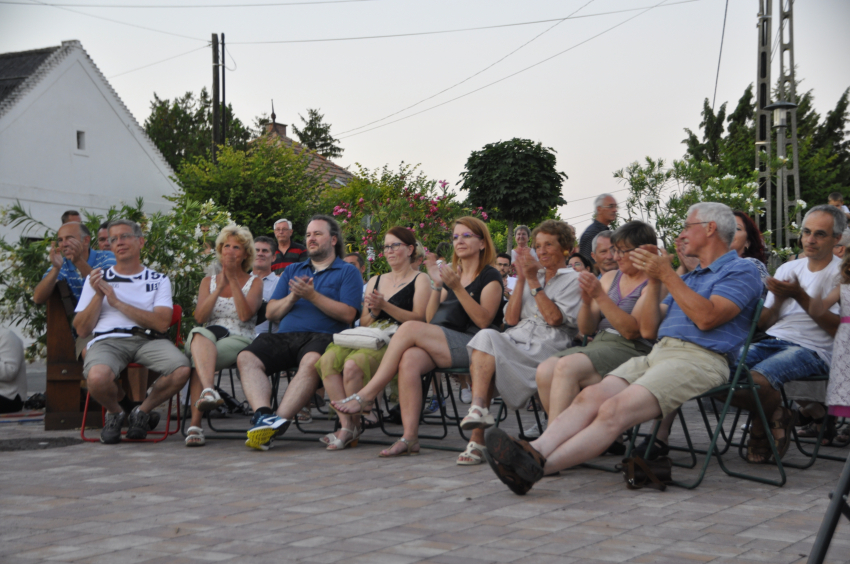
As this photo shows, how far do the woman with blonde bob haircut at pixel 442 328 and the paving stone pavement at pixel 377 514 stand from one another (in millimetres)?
351

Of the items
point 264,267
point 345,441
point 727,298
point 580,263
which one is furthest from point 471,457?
point 580,263

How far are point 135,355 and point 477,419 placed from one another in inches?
106

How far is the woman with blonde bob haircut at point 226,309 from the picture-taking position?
6.05 meters

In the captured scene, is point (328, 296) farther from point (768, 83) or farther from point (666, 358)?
point (768, 83)

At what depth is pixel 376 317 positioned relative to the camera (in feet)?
19.6

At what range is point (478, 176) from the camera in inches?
938

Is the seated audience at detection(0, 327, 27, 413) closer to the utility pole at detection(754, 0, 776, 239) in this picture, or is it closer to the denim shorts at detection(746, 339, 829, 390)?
the denim shorts at detection(746, 339, 829, 390)

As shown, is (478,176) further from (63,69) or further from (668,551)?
(668,551)

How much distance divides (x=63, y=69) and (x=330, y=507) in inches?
866

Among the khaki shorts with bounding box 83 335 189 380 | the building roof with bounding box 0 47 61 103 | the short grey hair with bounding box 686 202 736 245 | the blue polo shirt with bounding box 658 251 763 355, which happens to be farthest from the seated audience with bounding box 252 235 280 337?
the building roof with bounding box 0 47 61 103

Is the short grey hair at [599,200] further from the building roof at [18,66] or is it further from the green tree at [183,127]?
the green tree at [183,127]

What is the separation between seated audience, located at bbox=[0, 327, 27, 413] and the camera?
7.18 m

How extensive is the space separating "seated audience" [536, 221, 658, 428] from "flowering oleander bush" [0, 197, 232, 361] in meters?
3.88

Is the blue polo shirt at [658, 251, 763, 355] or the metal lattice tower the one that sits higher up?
the metal lattice tower
